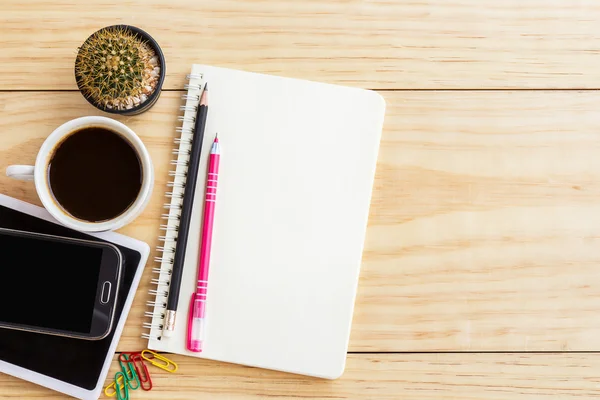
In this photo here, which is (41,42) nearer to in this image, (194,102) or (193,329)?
(194,102)

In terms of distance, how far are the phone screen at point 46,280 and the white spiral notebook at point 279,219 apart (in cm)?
8

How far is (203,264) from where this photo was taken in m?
0.67

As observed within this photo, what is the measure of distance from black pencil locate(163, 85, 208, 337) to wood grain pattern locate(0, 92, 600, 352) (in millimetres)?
37

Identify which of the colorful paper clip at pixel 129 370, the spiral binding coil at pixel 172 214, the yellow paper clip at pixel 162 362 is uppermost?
the spiral binding coil at pixel 172 214

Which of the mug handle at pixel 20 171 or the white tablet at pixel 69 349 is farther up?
the mug handle at pixel 20 171

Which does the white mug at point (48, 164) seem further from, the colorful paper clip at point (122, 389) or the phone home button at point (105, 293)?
the colorful paper clip at point (122, 389)

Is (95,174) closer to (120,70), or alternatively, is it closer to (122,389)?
(120,70)

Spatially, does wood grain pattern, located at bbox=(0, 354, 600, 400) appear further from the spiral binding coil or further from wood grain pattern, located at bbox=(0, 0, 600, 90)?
wood grain pattern, located at bbox=(0, 0, 600, 90)

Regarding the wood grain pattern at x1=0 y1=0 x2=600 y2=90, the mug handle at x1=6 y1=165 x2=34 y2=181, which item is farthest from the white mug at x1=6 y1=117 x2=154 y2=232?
the wood grain pattern at x1=0 y1=0 x2=600 y2=90

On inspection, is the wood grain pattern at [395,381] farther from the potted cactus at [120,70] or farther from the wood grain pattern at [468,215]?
the potted cactus at [120,70]

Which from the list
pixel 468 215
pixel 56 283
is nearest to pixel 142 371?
pixel 56 283

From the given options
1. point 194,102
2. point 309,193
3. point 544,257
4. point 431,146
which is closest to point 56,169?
point 194,102

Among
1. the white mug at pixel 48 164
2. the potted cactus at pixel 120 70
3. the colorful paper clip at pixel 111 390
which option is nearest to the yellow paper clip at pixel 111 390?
the colorful paper clip at pixel 111 390

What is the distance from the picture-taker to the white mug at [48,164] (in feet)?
2.01
